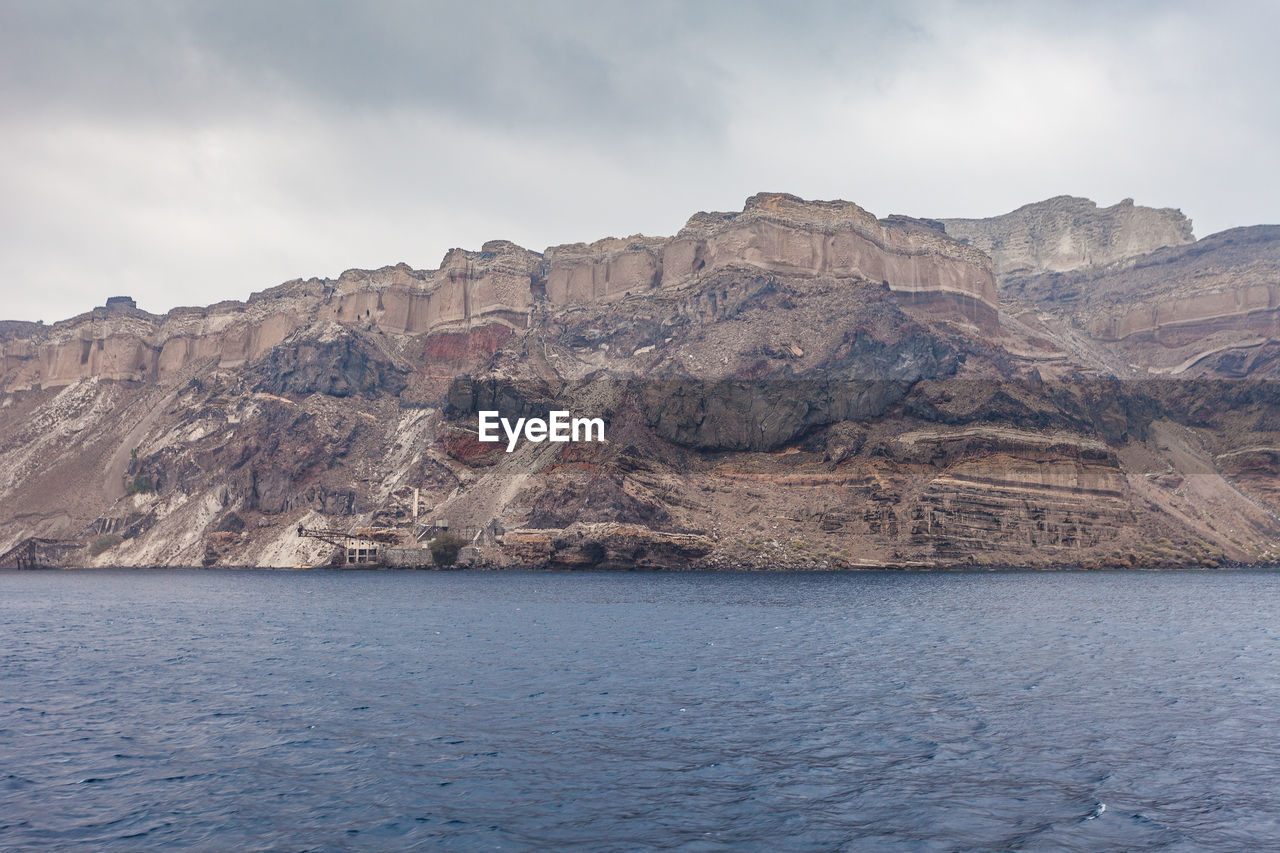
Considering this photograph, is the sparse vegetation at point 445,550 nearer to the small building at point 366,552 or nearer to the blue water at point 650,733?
the small building at point 366,552

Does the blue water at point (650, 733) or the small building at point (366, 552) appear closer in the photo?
the blue water at point (650, 733)

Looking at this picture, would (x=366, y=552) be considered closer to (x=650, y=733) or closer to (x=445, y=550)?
(x=445, y=550)

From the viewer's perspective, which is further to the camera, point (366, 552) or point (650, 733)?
point (366, 552)

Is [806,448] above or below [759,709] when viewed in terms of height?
above

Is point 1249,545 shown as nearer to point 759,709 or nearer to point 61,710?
point 759,709

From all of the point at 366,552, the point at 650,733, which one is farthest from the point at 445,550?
the point at 650,733

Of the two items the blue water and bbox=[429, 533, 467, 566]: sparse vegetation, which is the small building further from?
the blue water

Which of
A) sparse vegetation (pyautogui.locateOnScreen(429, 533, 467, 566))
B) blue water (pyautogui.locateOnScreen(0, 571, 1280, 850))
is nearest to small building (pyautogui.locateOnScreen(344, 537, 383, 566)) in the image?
sparse vegetation (pyautogui.locateOnScreen(429, 533, 467, 566))

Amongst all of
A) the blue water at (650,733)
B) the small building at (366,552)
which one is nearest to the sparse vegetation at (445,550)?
the small building at (366,552)

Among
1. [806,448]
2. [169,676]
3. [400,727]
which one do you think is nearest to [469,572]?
[806,448]
